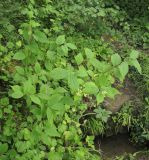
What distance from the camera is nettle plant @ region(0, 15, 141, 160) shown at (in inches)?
92.9

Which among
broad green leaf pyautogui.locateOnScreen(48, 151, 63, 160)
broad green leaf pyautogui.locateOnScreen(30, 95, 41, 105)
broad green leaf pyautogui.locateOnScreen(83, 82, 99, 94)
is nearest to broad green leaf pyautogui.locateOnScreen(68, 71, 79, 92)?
broad green leaf pyautogui.locateOnScreen(83, 82, 99, 94)

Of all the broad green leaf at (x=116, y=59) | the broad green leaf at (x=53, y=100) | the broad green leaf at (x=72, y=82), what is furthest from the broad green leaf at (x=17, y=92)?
the broad green leaf at (x=116, y=59)

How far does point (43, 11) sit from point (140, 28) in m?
1.87

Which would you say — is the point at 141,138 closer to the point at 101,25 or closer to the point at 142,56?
the point at 142,56

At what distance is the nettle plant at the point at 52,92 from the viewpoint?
2359 mm

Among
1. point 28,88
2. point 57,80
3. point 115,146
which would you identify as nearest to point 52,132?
point 28,88

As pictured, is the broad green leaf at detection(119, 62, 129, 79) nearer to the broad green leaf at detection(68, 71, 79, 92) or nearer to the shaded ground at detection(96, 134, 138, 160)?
the broad green leaf at detection(68, 71, 79, 92)

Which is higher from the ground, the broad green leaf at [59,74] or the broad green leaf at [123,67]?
the broad green leaf at [123,67]

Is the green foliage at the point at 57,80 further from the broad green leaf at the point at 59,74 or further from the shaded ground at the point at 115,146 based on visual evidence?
the shaded ground at the point at 115,146

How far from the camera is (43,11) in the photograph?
454 cm

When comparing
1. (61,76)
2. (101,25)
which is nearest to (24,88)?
(61,76)

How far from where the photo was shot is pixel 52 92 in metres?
2.51

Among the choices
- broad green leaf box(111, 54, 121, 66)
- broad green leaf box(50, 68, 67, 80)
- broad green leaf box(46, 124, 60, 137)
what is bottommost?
broad green leaf box(46, 124, 60, 137)

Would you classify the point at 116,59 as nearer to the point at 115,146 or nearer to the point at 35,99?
the point at 35,99
